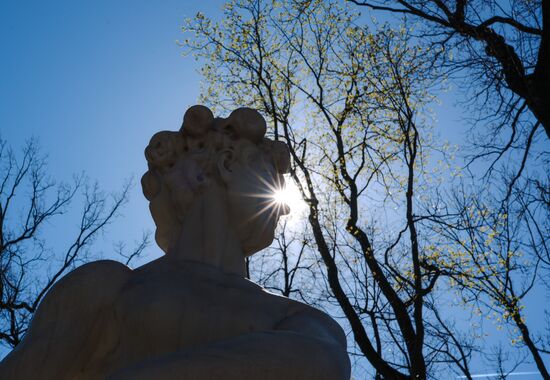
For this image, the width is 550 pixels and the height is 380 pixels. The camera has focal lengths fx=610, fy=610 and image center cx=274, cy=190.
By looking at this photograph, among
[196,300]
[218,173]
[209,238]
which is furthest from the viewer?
[218,173]

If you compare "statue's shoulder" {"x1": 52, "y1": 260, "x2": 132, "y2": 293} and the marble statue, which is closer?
the marble statue

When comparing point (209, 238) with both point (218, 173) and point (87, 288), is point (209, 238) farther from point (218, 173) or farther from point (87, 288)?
point (87, 288)

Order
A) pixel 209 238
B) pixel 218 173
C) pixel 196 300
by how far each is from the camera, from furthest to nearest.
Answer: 1. pixel 218 173
2. pixel 209 238
3. pixel 196 300

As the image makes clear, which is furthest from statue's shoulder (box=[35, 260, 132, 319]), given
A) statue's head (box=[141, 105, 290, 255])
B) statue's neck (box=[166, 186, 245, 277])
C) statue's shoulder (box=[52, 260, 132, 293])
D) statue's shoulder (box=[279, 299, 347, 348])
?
statue's shoulder (box=[279, 299, 347, 348])

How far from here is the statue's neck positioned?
2.43 metres

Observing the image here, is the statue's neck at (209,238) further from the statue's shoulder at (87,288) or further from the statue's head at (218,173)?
the statue's shoulder at (87,288)

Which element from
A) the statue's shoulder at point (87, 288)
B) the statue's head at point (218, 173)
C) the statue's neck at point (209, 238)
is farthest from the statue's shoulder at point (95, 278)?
the statue's head at point (218, 173)

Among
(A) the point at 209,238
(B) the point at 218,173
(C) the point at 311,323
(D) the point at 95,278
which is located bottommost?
(C) the point at 311,323

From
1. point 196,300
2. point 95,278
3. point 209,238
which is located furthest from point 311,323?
point 95,278

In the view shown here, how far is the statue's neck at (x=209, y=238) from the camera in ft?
7.98

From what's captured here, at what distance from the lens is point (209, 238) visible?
2.47m

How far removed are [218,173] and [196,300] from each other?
2.32ft

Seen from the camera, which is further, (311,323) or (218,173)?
(218,173)

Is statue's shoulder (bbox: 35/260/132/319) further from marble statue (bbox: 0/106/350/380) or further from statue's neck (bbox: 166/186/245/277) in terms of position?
statue's neck (bbox: 166/186/245/277)
